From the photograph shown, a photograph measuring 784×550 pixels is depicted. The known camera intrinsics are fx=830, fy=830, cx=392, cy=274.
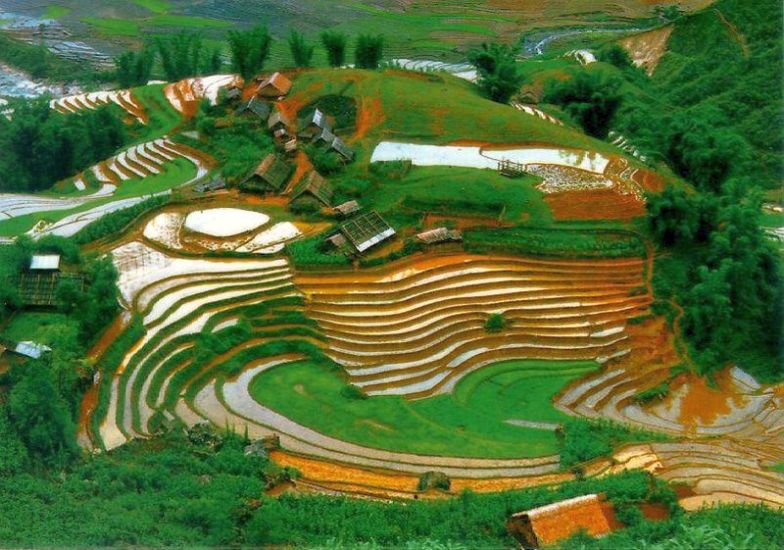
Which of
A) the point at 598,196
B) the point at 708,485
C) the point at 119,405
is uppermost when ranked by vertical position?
the point at 598,196

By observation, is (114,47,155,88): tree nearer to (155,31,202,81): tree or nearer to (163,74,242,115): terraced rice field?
(155,31,202,81): tree

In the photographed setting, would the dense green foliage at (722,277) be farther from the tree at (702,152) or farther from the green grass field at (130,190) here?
the green grass field at (130,190)

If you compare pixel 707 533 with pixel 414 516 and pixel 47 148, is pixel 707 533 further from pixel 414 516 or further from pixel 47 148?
pixel 47 148

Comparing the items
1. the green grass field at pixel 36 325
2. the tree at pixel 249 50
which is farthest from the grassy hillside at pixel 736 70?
the green grass field at pixel 36 325

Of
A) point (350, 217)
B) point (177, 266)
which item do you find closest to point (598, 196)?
point (350, 217)

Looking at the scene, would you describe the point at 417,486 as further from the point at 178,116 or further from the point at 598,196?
the point at 178,116

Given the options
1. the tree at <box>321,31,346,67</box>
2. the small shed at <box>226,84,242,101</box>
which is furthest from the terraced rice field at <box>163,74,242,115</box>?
the tree at <box>321,31,346,67</box>
